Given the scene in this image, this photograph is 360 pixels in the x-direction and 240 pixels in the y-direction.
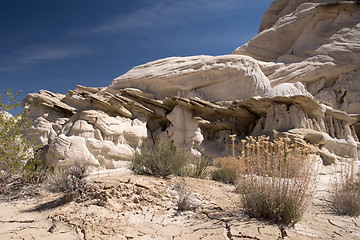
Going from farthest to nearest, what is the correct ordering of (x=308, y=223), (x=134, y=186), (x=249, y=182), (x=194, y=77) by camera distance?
(x=194, y=77), (x=134, y=186), (x=249, y=182), (x=308, y=223)

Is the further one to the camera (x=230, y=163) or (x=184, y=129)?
(x=184, y=129)

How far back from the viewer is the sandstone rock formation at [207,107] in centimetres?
1192

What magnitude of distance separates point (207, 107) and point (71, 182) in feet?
34.5

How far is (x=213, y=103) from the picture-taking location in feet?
47.0

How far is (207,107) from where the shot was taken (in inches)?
549

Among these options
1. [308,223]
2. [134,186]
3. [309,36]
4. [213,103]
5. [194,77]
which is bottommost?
[308,223]

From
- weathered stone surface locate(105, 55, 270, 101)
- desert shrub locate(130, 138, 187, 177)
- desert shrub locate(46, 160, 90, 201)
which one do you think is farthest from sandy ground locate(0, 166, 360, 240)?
weathered stone surface locate(105, 55, 270, 101)

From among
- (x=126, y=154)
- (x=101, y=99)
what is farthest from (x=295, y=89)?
(x=101, y=99)

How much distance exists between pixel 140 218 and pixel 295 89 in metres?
12.7

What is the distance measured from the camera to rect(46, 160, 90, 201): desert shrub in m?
4.03

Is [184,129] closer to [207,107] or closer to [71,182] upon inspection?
[207,107]

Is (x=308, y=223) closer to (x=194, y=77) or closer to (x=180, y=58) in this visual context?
(x=194, y=77)

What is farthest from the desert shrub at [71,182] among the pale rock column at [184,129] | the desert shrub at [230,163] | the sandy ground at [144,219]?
the pale rock column at [184,129]

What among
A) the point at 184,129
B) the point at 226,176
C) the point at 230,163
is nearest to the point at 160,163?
the point at 226,176
